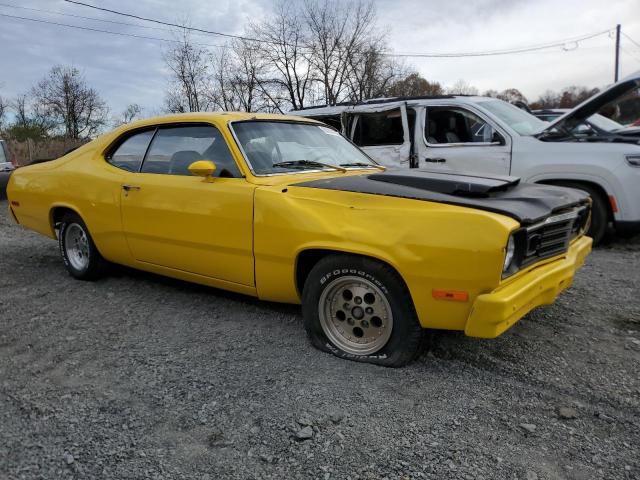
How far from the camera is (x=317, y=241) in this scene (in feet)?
9.50

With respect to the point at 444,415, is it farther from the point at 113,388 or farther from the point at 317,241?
the point at 113,388

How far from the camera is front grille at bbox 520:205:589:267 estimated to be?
271 centimetres

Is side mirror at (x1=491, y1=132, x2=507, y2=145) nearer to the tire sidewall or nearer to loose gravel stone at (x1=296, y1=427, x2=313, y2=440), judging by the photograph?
the tire sidewall

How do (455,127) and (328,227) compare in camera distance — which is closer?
(328,227)

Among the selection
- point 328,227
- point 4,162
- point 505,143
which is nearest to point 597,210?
point 505,143

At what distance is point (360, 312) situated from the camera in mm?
2902

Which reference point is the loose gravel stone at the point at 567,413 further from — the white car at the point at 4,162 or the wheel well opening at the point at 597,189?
the white car at the point at 4,162

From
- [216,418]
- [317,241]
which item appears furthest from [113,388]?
[317,241]

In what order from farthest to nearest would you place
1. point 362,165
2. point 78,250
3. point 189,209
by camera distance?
point 78,250, point 362,165, point 189,209

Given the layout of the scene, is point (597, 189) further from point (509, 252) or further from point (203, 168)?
point (203, 168)

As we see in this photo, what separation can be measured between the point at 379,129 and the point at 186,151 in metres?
4.06

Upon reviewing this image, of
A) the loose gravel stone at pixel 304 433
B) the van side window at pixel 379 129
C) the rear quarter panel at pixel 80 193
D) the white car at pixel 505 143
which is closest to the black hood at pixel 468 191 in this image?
the loose gravel stone at pixel 304 433

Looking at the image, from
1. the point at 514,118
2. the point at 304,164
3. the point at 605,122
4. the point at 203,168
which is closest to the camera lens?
the point at 203,168

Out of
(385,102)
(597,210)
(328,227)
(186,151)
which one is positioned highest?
(385,102)
